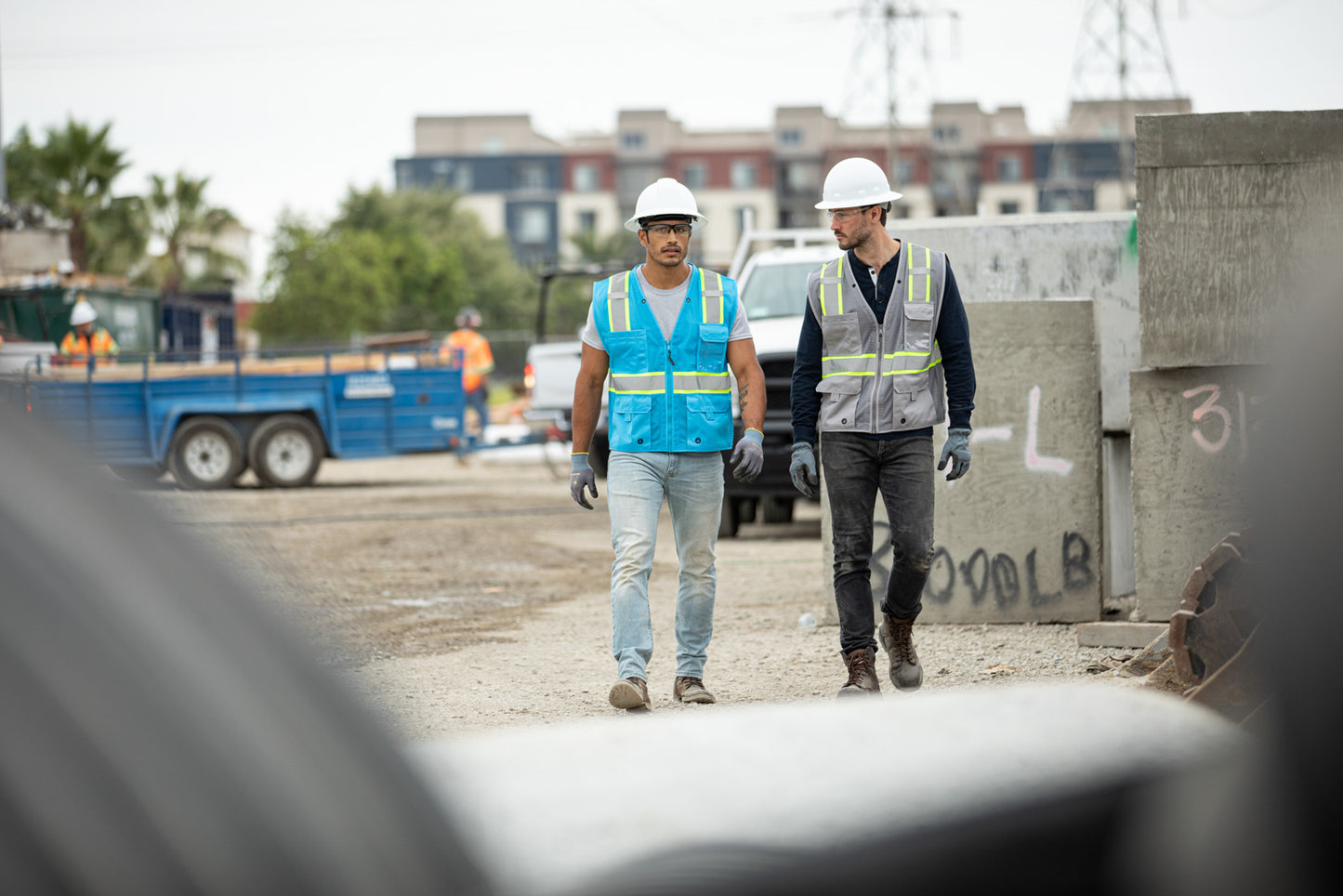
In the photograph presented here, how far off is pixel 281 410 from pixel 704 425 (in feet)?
47.7

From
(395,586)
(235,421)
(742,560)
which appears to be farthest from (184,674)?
(235,421)

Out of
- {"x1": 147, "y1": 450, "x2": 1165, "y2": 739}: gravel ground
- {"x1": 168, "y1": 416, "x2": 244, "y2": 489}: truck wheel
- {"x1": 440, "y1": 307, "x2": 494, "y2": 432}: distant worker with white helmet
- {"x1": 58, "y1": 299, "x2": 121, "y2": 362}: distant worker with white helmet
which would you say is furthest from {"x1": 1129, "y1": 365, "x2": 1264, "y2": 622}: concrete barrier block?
{"x1": 58, "y1": 299, "x2": 121, "y2": 362}: distant worker with white helmet

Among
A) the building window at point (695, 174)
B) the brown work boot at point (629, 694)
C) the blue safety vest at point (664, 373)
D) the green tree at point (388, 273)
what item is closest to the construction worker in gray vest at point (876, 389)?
the blue safety vest at point (664, 373)

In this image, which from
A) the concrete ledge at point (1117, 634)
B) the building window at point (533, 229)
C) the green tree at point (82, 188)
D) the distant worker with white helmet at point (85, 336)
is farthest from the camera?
the building window at point (533, 229)

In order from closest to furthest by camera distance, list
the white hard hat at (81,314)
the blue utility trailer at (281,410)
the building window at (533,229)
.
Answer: the blue utility trailer at (281,410), the white hard hat at (81,314), the building window at (533,229)

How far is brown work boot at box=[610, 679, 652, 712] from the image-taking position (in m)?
5.62

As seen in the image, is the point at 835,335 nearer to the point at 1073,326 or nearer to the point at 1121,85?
the point at 1073,326

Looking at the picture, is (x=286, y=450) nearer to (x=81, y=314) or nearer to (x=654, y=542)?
(x=81, y=314)

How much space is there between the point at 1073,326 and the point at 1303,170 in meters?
1.42

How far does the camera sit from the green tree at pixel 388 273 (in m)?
58.1

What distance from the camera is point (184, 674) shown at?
885mm

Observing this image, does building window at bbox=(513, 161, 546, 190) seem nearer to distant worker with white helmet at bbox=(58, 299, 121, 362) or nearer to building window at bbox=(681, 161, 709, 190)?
building window at bbox=(681, 161, 709, 190)

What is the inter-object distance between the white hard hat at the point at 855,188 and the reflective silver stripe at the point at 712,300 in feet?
1.72

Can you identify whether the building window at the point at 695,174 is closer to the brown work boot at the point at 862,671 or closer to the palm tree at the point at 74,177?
the palm tree at the point at 74,177
